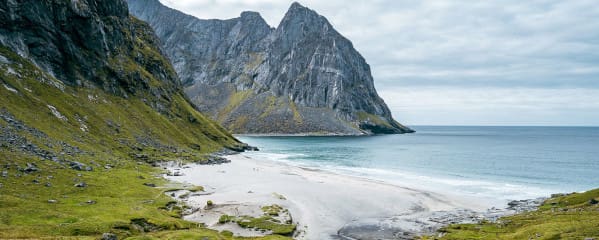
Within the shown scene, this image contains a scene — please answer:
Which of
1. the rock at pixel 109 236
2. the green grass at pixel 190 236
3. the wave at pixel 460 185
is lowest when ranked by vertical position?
the wave at pixel 460 185

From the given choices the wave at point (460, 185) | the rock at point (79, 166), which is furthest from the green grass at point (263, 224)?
the wave at point (460, 185)

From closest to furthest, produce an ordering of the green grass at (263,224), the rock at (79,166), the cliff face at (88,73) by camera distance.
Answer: the green grass at (263,224)
the rock at (79,166)
the cliff face at (88,73)

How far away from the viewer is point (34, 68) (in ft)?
357

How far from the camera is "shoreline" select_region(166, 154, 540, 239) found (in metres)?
51.0

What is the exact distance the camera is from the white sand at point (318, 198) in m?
55.6

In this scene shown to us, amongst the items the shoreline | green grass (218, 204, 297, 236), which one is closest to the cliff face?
the shoreline


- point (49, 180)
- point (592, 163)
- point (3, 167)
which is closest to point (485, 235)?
point (49, 180)

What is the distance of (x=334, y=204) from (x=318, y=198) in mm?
4777

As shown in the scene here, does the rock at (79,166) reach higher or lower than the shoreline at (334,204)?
higher

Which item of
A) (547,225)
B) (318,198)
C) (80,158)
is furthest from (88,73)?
(547,225)

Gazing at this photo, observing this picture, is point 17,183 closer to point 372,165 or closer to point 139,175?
point 139,175

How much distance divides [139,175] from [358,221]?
44569 millimetres

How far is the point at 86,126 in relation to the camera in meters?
102

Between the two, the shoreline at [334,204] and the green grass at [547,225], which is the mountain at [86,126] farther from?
the green grass at [547,225]
